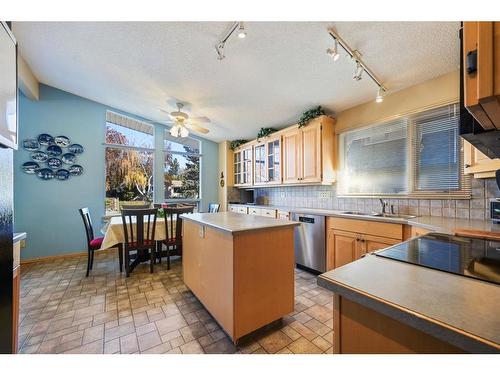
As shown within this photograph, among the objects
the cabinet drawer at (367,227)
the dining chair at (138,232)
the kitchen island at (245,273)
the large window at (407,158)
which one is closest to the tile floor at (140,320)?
the kitchen island at (245,273)

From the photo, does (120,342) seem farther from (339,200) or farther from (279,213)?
(339,200)

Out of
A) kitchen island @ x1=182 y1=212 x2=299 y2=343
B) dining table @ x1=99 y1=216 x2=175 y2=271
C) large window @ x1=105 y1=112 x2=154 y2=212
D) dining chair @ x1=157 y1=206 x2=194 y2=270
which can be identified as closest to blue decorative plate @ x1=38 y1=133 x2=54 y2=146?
large window @ x1=105 y1=112 x2=154 y2=212

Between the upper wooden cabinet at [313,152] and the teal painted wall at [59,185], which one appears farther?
the teal painted wall at [59,185]

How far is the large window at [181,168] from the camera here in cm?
490

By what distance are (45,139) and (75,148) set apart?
0.41 m

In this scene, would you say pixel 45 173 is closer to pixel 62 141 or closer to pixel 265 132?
pixel 62 141

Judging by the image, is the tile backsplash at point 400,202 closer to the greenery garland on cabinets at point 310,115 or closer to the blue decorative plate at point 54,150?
the greenery garland on cabinets at point 310,115

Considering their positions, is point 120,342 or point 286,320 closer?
point 120,342

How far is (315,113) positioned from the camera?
3.16 m

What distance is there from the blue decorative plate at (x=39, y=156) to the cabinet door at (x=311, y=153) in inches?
171

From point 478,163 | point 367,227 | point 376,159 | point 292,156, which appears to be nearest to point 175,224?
point 292,156

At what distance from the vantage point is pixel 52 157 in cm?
371
